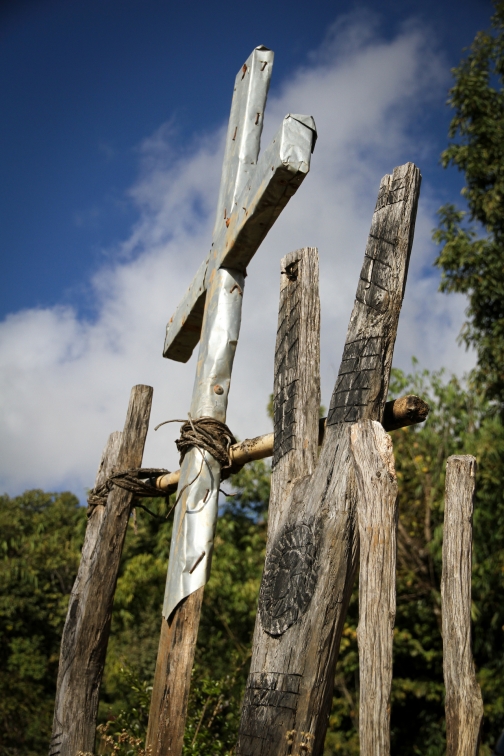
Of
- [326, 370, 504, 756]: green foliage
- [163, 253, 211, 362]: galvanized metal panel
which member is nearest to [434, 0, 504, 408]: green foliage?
[326, 370, 504, 756]: green foliage

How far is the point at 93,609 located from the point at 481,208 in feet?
26.9

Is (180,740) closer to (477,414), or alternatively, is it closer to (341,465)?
(341,465)

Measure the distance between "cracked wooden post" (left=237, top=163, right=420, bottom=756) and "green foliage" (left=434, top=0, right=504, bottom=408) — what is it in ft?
23.4

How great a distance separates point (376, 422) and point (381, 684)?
0.62 meters

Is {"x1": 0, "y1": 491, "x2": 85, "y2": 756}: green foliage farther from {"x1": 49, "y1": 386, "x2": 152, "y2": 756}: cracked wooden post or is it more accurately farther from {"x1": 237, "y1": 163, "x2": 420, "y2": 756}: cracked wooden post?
{"x1": 237, "y1": 163, "x2": 420, "y2": 756}: cracked wooden post

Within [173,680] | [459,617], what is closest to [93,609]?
[173,680]

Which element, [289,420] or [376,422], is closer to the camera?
[376,422]

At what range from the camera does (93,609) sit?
326 centimetres

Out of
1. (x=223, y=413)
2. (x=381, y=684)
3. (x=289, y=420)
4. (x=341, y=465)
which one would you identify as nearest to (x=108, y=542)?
(x=223, y=413)

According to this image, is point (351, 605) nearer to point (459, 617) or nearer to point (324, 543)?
point (459, 617)

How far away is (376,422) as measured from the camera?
1.80 m

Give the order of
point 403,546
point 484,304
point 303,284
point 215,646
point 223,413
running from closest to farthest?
point 303,284 < point 223,413 < point 484,304 < point 403,546 < point 215,646

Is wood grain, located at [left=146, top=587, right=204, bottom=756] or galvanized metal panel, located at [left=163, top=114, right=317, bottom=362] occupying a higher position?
galvanized metal panel, located at [left=163, top=114, right=317, bottom=362]

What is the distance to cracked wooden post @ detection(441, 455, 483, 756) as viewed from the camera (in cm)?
203
